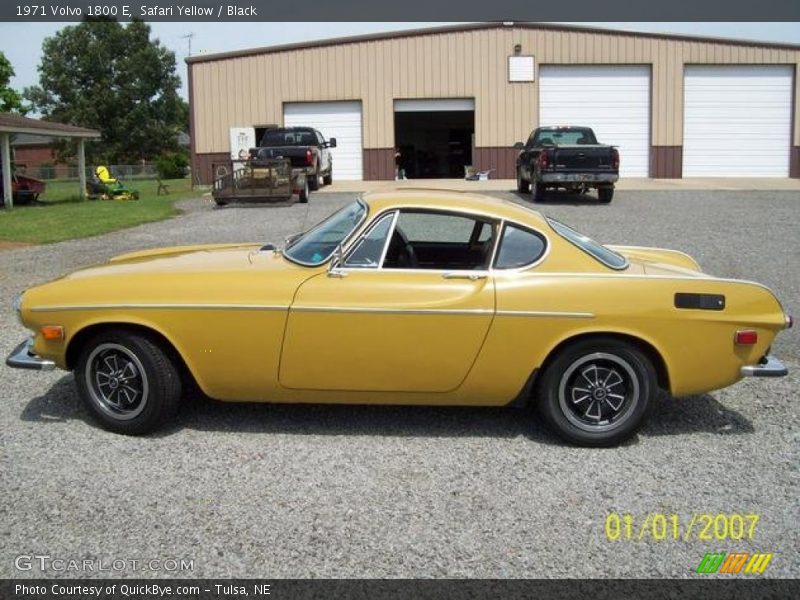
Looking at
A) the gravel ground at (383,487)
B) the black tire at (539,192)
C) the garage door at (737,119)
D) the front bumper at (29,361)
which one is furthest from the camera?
the garage door at (737,119)

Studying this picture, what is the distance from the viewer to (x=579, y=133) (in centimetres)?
2016

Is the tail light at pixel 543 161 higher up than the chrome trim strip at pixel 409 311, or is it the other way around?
the tail light at pixel 543 161

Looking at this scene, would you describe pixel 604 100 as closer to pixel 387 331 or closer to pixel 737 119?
pixel 737 119

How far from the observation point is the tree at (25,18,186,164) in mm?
66625

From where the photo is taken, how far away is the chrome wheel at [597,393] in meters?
4.68

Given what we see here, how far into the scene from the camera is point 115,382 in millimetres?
4801

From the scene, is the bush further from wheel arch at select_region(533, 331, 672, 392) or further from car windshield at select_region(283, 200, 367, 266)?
wheel arch at select_region(533, 331, 672, 392)

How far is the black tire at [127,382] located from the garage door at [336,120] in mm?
25860

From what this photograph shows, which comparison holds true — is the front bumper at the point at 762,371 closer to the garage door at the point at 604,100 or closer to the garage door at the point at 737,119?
the garage door at the point at 604,100

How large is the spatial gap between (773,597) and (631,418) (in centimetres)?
151

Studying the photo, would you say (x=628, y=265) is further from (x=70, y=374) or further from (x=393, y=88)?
(x=393, y=88)

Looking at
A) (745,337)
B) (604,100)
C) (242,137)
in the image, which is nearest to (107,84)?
(242,137)

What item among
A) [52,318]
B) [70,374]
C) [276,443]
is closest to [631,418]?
[276,443]
